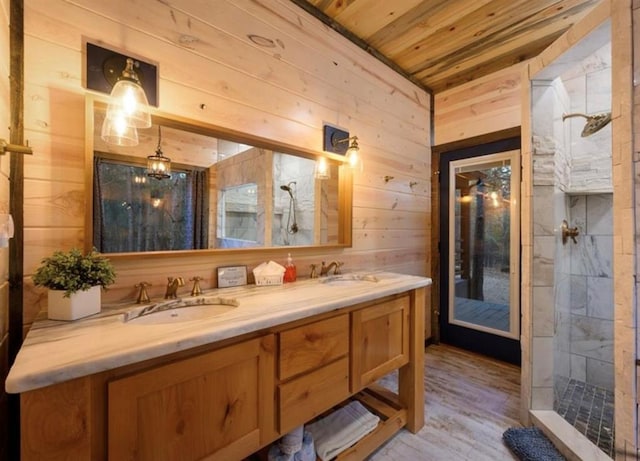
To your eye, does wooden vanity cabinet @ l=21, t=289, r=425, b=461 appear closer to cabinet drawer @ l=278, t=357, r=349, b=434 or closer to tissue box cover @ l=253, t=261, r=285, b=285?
cabinet drawer @ l=278, t=357, r=349, b=434

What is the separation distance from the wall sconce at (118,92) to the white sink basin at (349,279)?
1.21m

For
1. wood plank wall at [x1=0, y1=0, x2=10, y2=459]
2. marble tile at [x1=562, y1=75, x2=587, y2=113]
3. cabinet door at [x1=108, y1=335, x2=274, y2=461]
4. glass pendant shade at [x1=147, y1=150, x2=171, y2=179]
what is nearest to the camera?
cabinet door at [x1=108, y1=335, x2=274, y2=461]

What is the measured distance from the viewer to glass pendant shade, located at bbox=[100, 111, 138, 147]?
113 centimetres

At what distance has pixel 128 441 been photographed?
0.80 m

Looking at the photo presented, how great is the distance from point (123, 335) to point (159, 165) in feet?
2.58

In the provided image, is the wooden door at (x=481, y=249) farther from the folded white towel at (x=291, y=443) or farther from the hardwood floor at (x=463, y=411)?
the folded white towel at (x=291, y=443)

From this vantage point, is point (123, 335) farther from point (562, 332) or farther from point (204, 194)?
point (562, 332)

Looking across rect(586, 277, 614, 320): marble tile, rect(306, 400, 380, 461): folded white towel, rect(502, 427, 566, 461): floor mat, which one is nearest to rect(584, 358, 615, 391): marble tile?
rect(586, 277, 614, 320): marble tile

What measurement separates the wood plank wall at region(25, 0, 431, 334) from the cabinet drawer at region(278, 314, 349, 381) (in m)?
0.58

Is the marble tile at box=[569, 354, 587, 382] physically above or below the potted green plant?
below

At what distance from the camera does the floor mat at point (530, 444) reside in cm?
145

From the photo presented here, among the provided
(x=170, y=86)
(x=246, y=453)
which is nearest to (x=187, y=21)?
(x=170, y=86)

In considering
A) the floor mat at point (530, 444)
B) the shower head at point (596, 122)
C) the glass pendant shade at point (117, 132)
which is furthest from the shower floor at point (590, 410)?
the glass pendant shade at point (117, 132)

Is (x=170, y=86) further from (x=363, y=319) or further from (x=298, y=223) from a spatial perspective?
(x=363, y=319)
